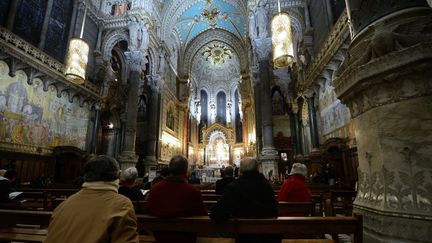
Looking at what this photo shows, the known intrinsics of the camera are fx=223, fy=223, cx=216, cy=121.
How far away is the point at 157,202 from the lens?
2035mm

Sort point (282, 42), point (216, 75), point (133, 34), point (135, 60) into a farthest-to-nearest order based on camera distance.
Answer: point (216, 75) < point (133, 34) < point (135, 60) < point (282, 42)

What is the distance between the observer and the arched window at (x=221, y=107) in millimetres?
31203

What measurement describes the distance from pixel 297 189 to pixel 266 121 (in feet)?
27.7

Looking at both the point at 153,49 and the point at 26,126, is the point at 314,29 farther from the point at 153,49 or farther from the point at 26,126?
the point at 26,126

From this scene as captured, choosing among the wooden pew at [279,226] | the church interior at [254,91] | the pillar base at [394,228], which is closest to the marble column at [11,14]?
the church interior at [254,91]

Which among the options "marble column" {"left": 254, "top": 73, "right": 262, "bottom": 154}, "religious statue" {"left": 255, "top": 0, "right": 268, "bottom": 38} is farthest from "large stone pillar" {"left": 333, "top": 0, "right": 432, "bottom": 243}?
"marble column" {"left": 254, "top": 73, "right": 262, "bottom": 154}

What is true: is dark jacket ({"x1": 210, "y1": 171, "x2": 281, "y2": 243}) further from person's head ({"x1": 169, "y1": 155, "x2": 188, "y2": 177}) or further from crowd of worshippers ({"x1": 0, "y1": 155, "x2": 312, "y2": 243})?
person's head ({"x1": 169, "y1": 155, "x2": 188, "y2": 177})

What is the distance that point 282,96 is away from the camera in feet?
53.0

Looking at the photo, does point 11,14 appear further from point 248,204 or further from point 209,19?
point 209,19

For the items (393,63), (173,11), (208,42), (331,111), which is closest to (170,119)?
(173,11)

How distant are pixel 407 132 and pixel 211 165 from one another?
26.9m

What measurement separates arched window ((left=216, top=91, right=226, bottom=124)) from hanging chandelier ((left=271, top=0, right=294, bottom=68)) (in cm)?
2383

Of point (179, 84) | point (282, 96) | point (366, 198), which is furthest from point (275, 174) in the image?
point (179, 84)

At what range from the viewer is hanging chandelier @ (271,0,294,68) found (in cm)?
702
